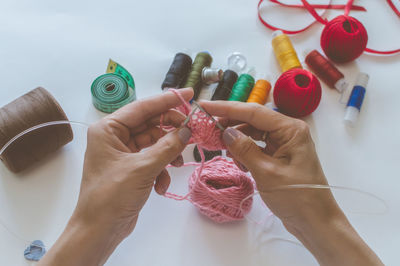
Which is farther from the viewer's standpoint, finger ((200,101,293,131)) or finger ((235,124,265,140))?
finger ((235,124,265,140))

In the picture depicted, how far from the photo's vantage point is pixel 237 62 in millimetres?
1555

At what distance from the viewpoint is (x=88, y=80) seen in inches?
59.6

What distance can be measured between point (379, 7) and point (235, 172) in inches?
48.2

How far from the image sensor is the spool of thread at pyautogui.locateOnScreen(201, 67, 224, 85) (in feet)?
4.70

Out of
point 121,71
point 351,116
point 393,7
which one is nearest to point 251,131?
point 351,116

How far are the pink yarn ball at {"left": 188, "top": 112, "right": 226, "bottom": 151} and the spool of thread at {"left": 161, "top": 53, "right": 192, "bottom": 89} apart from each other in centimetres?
41

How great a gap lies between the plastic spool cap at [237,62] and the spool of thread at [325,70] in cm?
29

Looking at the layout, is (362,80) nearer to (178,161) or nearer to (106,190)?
(178,161)

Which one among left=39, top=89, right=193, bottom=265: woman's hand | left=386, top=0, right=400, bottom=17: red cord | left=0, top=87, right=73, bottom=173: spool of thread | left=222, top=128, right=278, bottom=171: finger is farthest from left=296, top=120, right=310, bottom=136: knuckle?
left=386, top=0, right=400, bottom=17: red cord

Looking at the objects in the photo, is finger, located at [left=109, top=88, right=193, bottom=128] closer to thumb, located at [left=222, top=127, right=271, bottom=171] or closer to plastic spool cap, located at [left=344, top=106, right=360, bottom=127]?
thumb, located at [left=222, top=127, right=271, bottom=171]

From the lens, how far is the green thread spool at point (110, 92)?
1371 millimetres

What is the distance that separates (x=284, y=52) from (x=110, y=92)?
0.77 m

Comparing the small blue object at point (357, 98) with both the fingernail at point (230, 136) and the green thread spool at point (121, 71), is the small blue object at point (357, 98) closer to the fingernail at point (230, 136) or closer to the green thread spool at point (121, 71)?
the fingernail at point (230, 136)

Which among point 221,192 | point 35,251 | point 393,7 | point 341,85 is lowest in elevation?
point 35,251
